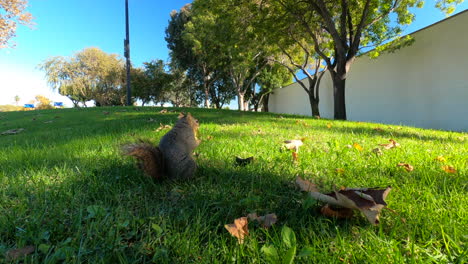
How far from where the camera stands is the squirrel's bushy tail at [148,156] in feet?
3.54

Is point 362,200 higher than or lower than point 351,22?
lower

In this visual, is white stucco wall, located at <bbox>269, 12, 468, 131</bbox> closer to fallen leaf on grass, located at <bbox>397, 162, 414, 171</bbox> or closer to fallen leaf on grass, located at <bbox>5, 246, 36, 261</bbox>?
fallen leaf on grass, located at <bbox>397, 162, 414, 171</bbox>

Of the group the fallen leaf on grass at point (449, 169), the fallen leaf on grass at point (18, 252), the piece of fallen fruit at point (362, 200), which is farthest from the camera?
the fallen leaf on grass at point (449, 169)

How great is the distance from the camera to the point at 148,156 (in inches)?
46.5

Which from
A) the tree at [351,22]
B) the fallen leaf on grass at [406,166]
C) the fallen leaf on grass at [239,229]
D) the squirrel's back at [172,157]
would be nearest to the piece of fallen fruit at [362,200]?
the fallen leaf on grass at [239,229]

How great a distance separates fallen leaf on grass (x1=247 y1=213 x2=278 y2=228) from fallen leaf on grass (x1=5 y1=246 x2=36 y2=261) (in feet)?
2.51

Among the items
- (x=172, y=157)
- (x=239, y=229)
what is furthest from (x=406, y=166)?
(x=172, y=157)

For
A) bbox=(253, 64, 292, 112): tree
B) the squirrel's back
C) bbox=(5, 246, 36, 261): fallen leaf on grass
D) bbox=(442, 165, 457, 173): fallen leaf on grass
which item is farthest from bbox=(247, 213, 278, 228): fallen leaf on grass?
bbox=(253, 64, 292, 112): tree

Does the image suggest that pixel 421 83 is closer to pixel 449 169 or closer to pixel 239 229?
pixel 449 169

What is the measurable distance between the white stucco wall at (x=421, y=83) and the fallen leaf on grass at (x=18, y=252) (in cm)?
1007

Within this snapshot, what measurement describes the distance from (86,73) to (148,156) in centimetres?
3675

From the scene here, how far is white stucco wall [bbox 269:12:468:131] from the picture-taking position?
7.36 m

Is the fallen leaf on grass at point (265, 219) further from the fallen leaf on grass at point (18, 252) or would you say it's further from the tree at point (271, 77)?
the tree at point (271, 77)

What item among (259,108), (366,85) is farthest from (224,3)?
(259,108)
